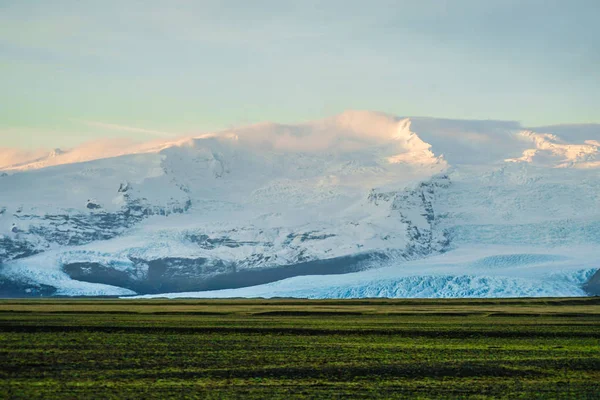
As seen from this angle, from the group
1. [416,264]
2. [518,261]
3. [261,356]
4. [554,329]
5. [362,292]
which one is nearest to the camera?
[261,356]

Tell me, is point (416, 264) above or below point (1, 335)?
below

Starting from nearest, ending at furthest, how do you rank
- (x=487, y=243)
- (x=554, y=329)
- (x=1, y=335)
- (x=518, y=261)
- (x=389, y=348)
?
(x=389, y=348) < (x=1, y=335) < (x=554, y=329) < (x=518, y=261) < (x=487, y=243)

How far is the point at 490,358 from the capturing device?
31.4m

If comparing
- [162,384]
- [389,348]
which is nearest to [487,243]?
[389,348]

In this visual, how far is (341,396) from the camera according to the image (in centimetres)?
2256

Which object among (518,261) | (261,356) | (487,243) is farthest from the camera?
(487,243)

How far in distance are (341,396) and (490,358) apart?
33.5ft

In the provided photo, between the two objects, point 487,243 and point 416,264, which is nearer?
point 416,264

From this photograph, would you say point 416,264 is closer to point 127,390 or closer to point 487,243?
point 487,243

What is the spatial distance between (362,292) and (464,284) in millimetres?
14767

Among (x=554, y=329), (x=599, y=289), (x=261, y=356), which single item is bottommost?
(x=599, y=289)

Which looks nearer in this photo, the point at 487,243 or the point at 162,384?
the point at 162,384

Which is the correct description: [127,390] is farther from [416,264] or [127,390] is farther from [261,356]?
[416,264]

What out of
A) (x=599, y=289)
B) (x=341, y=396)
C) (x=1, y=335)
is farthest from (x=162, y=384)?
(x=599, y=289)
